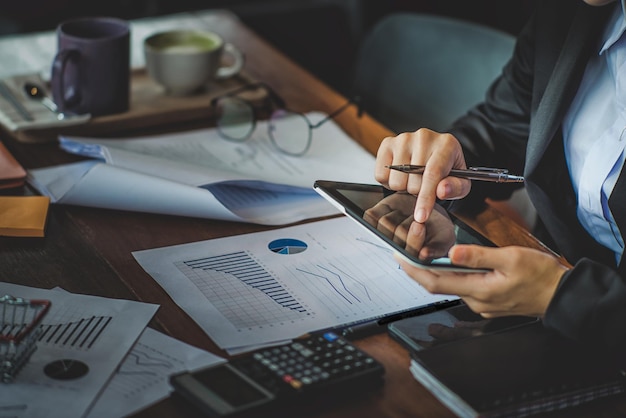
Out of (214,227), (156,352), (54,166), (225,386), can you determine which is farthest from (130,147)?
(225,386)

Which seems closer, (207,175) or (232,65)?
(207,175)

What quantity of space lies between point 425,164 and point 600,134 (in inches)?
12.8

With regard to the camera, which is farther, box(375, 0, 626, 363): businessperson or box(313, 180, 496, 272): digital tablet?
box(375, 0, 626, 363): businessperson

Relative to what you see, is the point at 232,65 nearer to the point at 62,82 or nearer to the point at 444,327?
the point at 62,82

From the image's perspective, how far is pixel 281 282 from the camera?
1.05 meters

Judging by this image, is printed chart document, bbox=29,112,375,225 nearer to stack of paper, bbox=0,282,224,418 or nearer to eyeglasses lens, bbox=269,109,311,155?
eyeglasses lens, bbox=269,109,311,155

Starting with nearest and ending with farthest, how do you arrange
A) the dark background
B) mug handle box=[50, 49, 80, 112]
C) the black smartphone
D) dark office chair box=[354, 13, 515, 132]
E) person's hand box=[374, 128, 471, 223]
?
the black smartphone, person's hand box=[374, 128, 471, 223], mug handle box=[50, 49, 80, 112], dark office chair box=[354, 13, 515, 132], the dark background

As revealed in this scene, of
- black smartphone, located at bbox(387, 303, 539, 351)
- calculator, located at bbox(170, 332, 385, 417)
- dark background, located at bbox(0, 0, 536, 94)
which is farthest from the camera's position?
dark background, located at bbox(0, 0, 536, 94)

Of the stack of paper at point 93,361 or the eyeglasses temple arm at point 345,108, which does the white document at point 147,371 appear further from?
the eyeglasses temple arm at point 345,108

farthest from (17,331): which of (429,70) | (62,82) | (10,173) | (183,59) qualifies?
(429,70)

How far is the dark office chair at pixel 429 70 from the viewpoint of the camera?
1.78 metres

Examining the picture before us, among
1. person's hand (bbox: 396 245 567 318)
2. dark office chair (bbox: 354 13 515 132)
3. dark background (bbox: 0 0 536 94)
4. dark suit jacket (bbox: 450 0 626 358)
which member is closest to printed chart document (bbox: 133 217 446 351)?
person's hand (bbox: 396 245 567 318)

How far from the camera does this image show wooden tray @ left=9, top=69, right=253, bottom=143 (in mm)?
1432

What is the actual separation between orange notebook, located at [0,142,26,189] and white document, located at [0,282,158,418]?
0.29m
